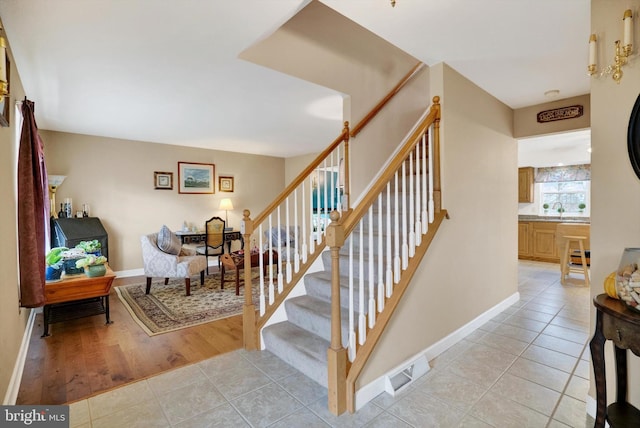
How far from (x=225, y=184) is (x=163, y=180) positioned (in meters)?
1.28

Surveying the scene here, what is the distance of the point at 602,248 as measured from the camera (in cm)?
172

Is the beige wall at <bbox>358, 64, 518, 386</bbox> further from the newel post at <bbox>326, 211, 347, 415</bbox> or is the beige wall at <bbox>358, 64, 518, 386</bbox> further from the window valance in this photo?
the window valance

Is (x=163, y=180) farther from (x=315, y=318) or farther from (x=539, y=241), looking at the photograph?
(x=539, y=241)

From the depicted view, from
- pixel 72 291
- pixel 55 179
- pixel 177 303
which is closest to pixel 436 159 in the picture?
pixel 177 303

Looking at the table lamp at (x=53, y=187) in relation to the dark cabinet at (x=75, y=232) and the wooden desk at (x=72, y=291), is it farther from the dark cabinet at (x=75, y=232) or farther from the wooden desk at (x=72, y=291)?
the wooden desk at (x=72, y=291)

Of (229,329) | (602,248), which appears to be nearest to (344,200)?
(229,329)

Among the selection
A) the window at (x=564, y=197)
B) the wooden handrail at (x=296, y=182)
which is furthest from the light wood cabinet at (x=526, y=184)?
the wooden handrail at (x=296, y=182)

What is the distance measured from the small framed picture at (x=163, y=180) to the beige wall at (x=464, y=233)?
17.1 ft

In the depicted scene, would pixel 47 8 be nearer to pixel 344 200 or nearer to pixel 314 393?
pixel 344 200

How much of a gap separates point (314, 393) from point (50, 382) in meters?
1.92

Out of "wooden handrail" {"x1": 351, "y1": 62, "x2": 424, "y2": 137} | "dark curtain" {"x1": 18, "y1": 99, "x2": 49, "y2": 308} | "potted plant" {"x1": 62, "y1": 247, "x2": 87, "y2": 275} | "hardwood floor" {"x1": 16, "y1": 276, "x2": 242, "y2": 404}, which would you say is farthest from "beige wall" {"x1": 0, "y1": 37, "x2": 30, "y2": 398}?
"wooden handrail" {"x1": 351, "y1": 62, "x2": 424, "y2": 137}

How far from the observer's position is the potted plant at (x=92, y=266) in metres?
3.16

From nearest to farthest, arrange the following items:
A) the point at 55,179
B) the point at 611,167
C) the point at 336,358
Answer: the point at 611,167, the point at 336,358, the point at 55,179

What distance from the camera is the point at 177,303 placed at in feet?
12.9
